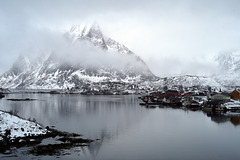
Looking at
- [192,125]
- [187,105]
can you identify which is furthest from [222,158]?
[187,105]

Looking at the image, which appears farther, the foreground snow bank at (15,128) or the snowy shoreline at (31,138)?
the foreground snow bank at (15,128)

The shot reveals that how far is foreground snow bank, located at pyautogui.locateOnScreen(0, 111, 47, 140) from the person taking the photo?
19870mm

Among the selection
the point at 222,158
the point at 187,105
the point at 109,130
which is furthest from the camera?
the point at 187,105

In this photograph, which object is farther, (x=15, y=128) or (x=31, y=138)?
(x=15, y=128)

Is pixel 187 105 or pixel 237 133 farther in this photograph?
pixel 187 105

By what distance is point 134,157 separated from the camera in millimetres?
16984

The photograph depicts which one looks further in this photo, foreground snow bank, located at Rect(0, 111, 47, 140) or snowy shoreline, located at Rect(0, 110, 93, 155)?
foreground snow bank, located at Rect(0, 111, 47, 140)

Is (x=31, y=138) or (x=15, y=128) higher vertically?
(x=15, y=128)

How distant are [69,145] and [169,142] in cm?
859

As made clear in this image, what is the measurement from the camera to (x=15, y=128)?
821 inches

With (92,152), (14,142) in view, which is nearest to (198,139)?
(92,152)

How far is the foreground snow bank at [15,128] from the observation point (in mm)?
19870

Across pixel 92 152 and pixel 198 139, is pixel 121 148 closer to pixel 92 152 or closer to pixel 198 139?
pixel 92 152

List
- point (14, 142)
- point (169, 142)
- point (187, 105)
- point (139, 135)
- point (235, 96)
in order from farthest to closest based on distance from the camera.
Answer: point (235, 96)
point (187, 105)
point (139, 135)
point (169, 142)
point (14, 142)
